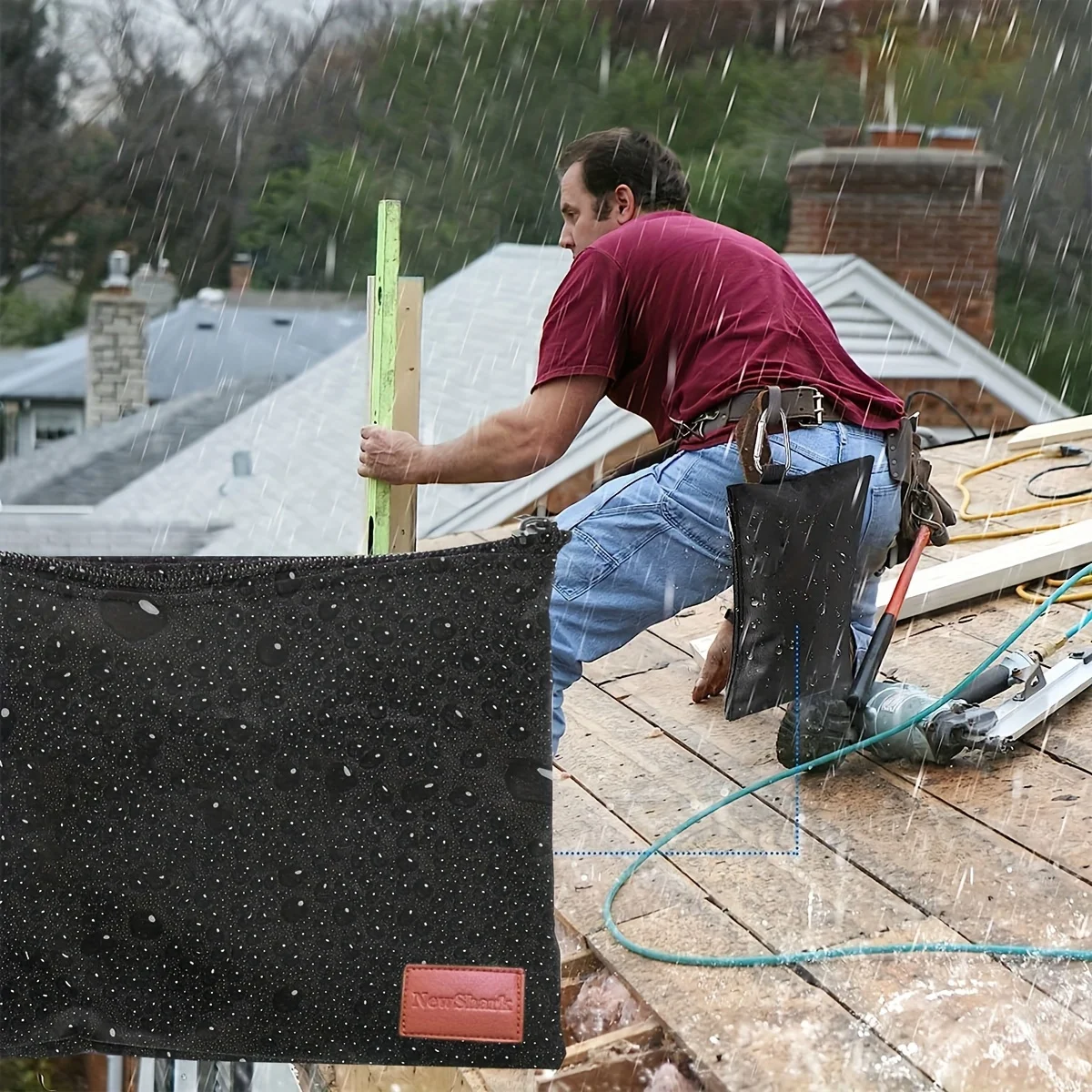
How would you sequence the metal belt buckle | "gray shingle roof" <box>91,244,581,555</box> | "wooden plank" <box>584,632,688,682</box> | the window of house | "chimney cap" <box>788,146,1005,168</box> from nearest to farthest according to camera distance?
the metal belt buckle
"wooden plank" <box>584,632,688,682</box>
"gray shingle roof" <box>91,244,581,555</box>
"chimney cap" <box>788,146,1005,168</box>
the window of house

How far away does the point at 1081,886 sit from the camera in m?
2.46

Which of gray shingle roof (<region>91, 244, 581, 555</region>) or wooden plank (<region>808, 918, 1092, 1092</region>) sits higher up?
wooden plank (<region>808, 918, 1092, 1092</region>)

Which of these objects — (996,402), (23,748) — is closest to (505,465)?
(23,748)

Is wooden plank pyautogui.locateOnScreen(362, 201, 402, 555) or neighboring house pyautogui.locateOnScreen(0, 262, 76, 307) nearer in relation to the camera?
wooden plank pyautogui.locateOnScreen(362, 201, 402, 555)

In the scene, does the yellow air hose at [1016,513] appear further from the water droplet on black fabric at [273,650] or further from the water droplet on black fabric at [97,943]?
the water droplet on black fabric at [97,943]

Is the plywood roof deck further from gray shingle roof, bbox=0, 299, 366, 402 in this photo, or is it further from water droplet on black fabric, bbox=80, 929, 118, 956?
gray shingle roof, bbox=0, 299, 366, 402

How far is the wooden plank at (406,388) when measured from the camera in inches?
82.7

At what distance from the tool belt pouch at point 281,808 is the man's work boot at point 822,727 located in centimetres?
134

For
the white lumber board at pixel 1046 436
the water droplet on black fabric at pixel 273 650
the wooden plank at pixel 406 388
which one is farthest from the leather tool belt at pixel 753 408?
the white lumber board at pixel 1046 436

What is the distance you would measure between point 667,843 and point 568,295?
3.86 feet

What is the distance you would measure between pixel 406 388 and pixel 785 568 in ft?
2.95

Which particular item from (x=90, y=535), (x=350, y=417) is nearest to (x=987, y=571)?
(x=350, y=417)

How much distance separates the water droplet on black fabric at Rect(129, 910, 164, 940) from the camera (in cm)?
168

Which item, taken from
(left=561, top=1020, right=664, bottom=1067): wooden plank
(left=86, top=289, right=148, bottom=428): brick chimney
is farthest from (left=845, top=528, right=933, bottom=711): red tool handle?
(left=86, top=289, right=148, bottom=428): brick chimney
